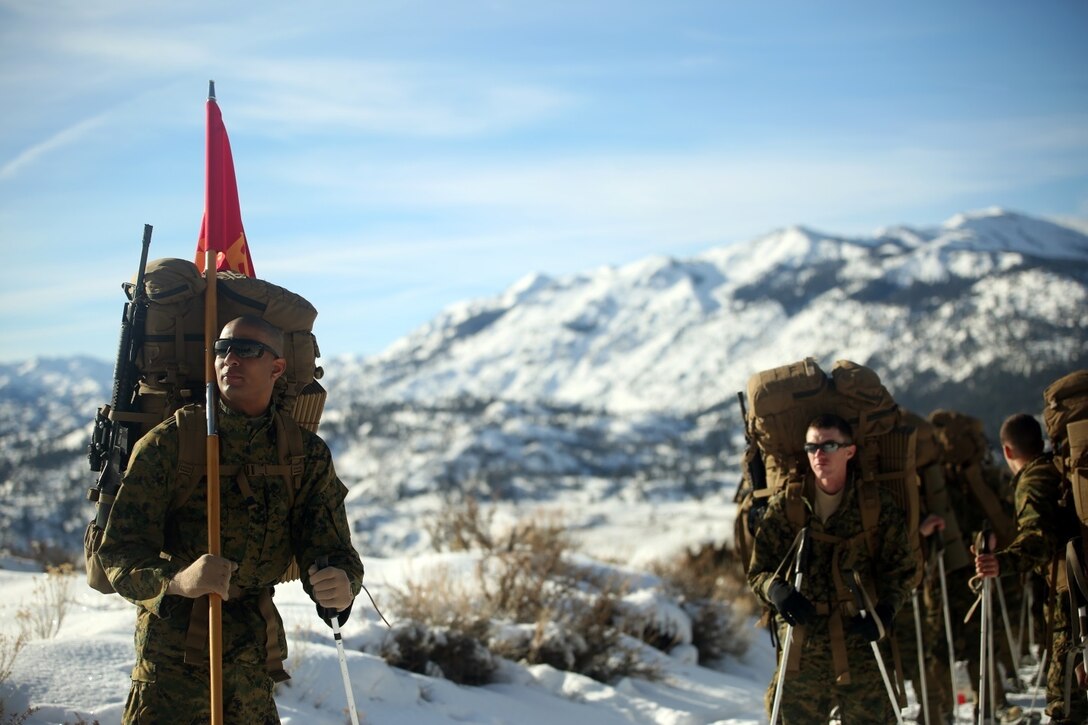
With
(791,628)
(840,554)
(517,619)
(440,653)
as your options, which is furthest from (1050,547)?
(517,619)

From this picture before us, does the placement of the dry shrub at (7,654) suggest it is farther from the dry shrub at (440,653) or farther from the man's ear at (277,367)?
the dry shrub at (440,653)

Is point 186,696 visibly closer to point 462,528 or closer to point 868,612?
point 868,612

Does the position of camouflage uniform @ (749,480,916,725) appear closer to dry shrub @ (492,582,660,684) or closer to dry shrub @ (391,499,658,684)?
dry shrub @ (391,499,658,684)

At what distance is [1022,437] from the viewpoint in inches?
237

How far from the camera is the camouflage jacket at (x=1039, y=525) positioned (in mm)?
5285

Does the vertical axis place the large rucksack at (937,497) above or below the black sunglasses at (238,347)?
below

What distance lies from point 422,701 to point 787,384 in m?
3.46

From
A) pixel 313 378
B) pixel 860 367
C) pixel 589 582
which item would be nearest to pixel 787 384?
pixel 860 367

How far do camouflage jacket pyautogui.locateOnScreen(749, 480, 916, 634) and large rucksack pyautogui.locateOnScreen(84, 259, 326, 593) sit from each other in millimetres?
2475

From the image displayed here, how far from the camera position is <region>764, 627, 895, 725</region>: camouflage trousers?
16.2 feet

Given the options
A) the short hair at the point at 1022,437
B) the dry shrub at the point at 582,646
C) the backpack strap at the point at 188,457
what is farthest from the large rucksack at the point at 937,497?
the backpack strap at the point at 188,457

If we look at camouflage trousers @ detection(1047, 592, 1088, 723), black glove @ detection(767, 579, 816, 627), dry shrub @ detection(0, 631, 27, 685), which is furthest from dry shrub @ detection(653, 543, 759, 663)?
dry shrub @ detection(0, 631, 27, 685)

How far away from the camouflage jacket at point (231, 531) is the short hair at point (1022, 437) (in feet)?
14.3

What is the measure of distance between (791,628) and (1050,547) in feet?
5.37
